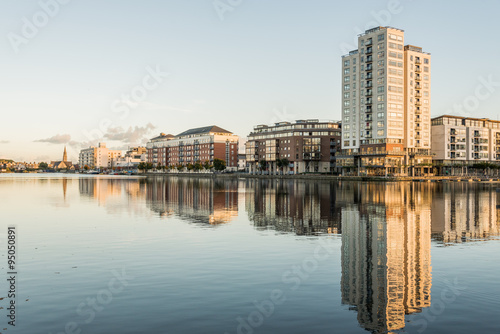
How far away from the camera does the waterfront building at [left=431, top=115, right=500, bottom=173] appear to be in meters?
182

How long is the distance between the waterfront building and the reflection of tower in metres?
158

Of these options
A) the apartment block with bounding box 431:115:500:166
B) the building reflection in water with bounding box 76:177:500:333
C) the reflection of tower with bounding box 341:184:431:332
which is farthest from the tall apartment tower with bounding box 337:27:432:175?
the reflection of tower with bounding box 341:184:431:332

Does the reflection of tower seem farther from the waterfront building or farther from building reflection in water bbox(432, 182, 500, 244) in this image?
the waterfront building

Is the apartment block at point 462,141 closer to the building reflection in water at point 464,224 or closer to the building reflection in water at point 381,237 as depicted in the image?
the building reflection in water at point 464,224

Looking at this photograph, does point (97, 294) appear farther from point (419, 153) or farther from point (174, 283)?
point (419, 153)

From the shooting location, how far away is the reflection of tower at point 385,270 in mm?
A: 14603

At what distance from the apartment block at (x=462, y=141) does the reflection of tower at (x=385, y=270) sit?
6239 inches

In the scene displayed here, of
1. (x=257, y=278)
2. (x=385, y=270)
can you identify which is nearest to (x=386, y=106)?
(x=385, y=270)

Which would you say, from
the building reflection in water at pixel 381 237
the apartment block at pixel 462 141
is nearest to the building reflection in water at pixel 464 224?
the building reflection in water at pixel 381 237

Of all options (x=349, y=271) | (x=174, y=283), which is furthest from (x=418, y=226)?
(x=174, y=283)

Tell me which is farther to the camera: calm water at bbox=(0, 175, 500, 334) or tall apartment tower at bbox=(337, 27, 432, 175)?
tall apartment tower at bbox=(337, 27, 432, 175)

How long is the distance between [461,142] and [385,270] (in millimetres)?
190540

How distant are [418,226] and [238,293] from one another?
23104 millimetres

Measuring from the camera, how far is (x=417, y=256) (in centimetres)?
2288
